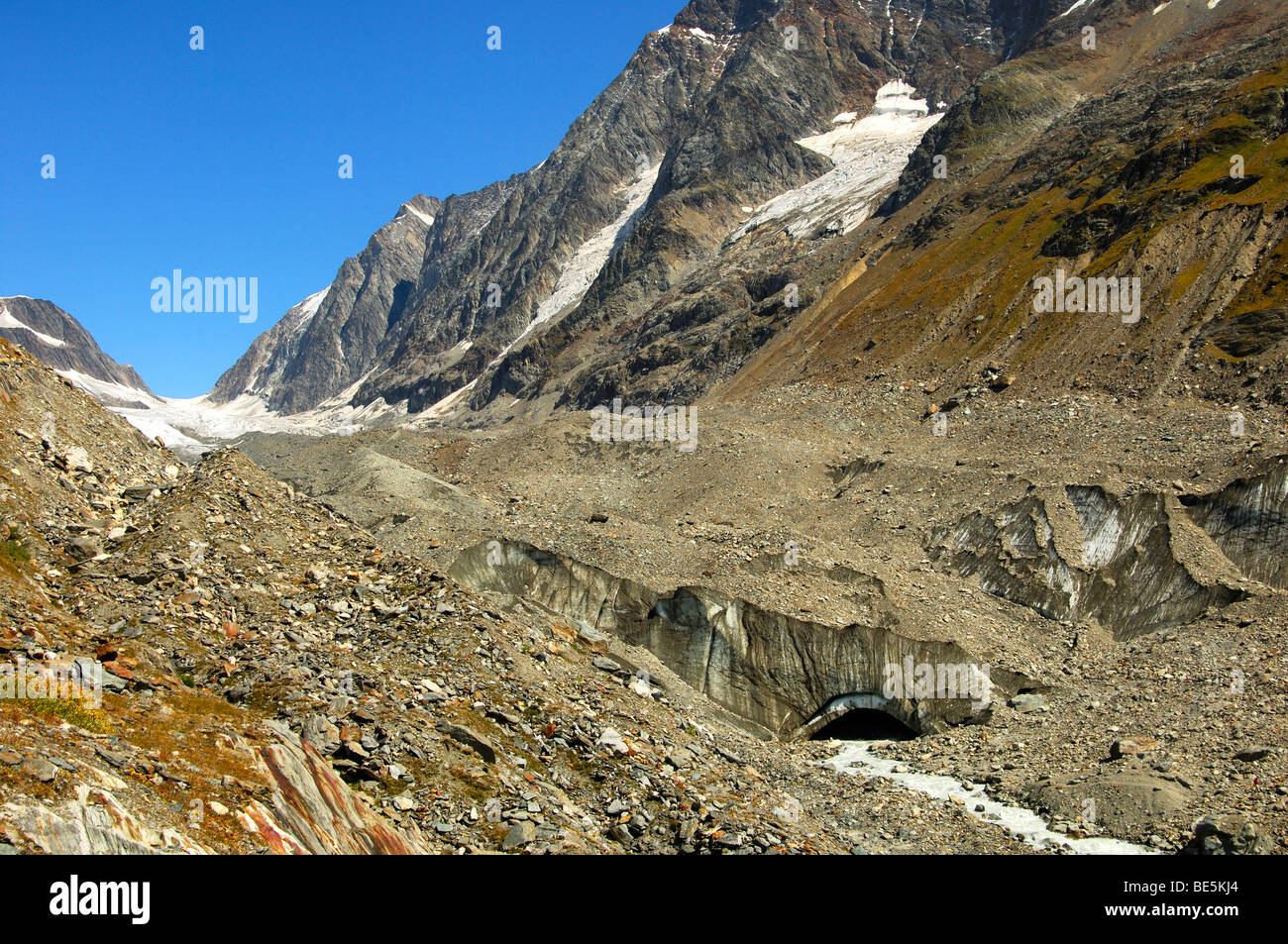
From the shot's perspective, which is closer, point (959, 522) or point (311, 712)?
point (311, 712)

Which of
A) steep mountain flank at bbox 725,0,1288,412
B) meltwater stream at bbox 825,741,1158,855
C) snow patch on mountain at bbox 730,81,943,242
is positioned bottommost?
meltwater stream at bbox 825,741,1158,855

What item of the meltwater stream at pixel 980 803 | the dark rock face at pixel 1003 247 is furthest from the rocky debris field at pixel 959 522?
the dark rock face at pixel 1003 247

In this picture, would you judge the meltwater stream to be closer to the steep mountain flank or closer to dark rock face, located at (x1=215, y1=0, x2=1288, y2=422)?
the steep mountain flank

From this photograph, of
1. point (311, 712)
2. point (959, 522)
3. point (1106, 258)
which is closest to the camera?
point (311, 712)

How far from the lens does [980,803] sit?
22453 millimetres

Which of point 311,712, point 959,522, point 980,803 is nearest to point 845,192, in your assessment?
point 959,522

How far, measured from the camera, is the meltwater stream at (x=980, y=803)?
19.6 meters

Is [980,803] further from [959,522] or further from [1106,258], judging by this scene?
[1106,258]

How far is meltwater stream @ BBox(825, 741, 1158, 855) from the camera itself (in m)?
19.6

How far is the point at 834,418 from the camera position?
199ft

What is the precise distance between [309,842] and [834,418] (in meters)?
54.0

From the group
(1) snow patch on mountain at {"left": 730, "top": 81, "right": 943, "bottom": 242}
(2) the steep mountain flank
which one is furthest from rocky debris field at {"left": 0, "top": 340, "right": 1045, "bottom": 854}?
(1) snow patch on mountain at {"left": 730, "top": 81, "right": 943, "bottom": 242}

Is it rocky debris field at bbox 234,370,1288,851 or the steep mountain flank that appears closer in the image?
rocky debris field at bbox 234,370,1288,851
